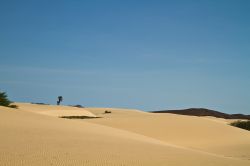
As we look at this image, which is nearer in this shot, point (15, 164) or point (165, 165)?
point (15, 164)

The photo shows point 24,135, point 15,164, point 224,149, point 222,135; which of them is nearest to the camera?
point 15,164

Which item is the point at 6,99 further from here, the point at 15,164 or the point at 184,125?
the point at 15,164

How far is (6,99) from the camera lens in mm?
41125

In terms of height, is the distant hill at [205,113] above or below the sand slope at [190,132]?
above

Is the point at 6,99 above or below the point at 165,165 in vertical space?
above

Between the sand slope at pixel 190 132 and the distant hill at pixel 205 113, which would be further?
the distant hill at pixel 205 113

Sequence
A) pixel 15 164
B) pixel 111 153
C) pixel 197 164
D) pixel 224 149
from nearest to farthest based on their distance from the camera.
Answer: pixel 15 164
pixel 197 164
pixel 111 153
pixel 224 149

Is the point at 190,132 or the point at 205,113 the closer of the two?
the point at 190,132

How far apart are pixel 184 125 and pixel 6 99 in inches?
696

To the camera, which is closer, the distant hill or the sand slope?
the sand slope

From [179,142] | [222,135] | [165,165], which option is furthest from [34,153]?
[222,135]

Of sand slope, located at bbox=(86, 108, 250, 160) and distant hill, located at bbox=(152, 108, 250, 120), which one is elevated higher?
distant hill, located at bbox=(152, 108, 250, 120)

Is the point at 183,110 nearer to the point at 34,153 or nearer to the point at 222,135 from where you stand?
the point at 222,135

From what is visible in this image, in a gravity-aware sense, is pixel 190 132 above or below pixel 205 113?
below
